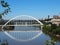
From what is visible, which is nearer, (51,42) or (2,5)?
(2,5)

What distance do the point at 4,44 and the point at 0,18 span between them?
0.42 m

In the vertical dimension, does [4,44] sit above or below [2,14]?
below

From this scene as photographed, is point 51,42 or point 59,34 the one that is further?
point 59,34

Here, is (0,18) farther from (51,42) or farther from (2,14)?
(51,42)

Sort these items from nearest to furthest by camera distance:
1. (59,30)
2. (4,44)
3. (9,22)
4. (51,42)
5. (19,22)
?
1. (4,44)
2. (51,42)
3. (59,30)
4. (9,22)
5. (19,22)

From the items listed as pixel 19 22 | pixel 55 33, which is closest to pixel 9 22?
pixel 19 22

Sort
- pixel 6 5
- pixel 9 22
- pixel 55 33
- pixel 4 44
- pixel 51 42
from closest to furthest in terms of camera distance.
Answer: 1. pixel 6 5
2. pixel 4 44
3. pixel 51 42
4. pixel 55 33
5. pixel 9 22

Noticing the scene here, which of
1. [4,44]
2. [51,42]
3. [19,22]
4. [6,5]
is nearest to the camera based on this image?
[6,5]

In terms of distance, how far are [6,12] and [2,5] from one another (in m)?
0.13

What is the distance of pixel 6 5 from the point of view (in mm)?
3150

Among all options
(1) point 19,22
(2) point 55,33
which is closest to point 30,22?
(1) point 19,22

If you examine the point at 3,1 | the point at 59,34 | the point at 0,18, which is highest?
the point at 3,1

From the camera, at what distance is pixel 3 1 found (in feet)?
10.4

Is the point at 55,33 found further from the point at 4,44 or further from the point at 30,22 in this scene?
the point at 30,22
